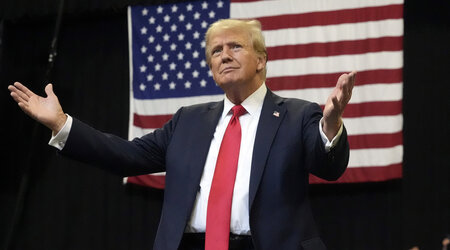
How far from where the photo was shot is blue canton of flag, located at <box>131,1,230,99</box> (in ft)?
16.9

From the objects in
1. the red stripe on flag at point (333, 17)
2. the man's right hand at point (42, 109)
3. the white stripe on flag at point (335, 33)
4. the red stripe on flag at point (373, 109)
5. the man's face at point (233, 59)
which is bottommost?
the man's right hand at point (42, 109)

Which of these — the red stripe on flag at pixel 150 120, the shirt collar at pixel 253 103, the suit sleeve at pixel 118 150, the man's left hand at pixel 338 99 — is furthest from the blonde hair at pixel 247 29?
the red stripe on flag at pixel 150 120

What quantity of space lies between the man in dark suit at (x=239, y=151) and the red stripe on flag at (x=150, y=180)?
257cm

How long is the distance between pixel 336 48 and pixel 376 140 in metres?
0.71

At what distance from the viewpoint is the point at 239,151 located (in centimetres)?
229

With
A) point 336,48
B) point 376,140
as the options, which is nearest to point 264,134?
point 376,140

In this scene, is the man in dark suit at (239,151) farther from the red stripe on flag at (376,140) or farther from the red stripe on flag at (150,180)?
the red stripe on flag at (150,180)

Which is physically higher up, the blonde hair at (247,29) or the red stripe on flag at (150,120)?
the blonde hair at (247,29)

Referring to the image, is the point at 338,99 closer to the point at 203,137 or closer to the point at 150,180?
the point at 203,137

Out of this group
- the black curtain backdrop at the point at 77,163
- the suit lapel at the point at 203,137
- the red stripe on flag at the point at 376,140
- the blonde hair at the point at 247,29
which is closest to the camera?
the suit lapel at the point at 203,137

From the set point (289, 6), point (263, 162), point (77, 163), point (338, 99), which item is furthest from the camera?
point (77, 163)

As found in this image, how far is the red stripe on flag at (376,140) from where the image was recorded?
452cm

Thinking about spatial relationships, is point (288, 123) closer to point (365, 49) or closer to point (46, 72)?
point (365, 49)

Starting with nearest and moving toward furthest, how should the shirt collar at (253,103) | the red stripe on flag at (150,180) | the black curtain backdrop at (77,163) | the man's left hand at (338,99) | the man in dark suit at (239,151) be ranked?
1. the man's left hand at (338,99)
2. the man in dark suit at (239,151)
3. the shirt collar at (253,103)
4. the black curtain backdrop at (77,163)
5. the red stripe on flag at (150,180)
